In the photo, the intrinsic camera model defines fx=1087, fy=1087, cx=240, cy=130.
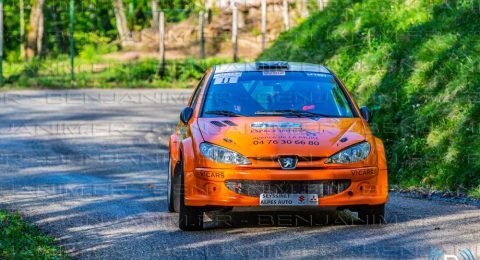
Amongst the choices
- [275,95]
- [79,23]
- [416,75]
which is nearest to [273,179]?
[275,95]

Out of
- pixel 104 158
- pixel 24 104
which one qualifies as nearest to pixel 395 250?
pixel 104 158

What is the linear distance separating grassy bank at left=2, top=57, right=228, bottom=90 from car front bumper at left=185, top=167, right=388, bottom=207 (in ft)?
85.9

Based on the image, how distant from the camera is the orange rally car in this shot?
31.6ft

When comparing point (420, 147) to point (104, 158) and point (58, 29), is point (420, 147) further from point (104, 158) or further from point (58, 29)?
point (58, 29)

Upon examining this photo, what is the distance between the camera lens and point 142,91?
35.4m

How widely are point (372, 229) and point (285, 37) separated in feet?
58.7

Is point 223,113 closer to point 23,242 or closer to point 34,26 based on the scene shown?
point 23,242

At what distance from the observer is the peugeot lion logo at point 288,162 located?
9.65 m

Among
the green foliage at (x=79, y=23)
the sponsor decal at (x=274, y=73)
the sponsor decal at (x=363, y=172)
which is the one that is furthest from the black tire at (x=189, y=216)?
the green foliage at (x=79, y=23)

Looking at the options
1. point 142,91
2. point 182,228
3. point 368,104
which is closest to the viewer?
point 182,228

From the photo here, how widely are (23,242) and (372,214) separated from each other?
128 inches

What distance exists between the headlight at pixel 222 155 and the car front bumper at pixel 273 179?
10cm

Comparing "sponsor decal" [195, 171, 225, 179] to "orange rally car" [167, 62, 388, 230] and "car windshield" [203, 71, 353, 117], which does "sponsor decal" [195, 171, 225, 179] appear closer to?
"orange rally car" [167, 62, 388, 230]

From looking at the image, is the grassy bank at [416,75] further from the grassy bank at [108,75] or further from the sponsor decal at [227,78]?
the grassy bank at [108,75]
